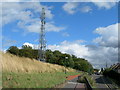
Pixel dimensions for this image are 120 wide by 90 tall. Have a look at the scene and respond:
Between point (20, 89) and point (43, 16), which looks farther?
point (43, 16)

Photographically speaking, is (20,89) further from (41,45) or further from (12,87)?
(41,45)

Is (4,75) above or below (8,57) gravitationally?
below

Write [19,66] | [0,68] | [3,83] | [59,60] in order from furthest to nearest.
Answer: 1. [59,60]
2. [19,66]
3. [0,68]
4. [3,83]

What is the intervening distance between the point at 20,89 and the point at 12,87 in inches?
19.1

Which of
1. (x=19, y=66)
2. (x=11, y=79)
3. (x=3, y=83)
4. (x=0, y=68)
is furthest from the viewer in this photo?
(x=19, y=66)

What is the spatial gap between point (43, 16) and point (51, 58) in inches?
2400

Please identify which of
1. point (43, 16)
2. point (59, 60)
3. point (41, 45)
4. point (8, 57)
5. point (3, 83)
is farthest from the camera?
point (59, 60)

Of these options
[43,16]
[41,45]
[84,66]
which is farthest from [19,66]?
[84,66]

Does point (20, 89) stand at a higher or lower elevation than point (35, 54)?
lower

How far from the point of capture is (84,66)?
492 feet

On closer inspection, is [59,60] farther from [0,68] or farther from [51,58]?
[0,68]

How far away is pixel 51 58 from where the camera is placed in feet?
396

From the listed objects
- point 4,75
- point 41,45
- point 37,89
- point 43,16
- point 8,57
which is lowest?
point 37,89

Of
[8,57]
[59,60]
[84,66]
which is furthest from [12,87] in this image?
[84,66]
